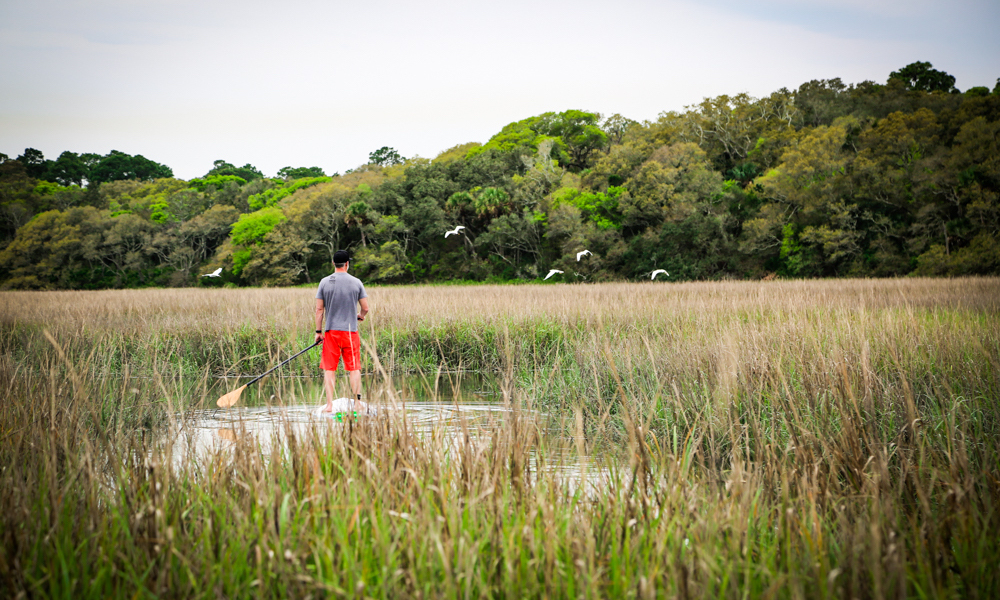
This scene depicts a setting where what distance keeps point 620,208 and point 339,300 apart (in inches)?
1301

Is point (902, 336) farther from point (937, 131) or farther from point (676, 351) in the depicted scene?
point (937, 131)

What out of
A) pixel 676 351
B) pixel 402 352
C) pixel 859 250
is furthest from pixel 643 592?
Result: pixel 859 250

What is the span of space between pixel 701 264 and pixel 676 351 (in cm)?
3087

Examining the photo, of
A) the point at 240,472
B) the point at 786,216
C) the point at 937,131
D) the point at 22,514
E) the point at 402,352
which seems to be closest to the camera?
the point at 22,514

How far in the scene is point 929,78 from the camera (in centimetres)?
4147

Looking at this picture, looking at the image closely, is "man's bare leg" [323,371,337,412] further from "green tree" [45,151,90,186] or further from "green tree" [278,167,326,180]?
"green tree" [45,151,90,186]

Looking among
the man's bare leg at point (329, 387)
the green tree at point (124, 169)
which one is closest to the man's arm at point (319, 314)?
the man's bare leg at point (329, 387)

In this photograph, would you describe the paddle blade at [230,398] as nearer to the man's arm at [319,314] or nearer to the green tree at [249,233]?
the man's arm at [319,314]

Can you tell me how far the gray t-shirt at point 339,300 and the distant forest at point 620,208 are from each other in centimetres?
2924

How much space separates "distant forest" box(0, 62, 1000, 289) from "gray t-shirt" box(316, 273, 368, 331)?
2924cm

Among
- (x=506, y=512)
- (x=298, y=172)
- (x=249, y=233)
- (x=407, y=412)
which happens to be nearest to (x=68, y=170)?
(x=298, y=172)

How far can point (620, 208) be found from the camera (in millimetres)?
37281

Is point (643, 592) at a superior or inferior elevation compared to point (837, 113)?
inferior

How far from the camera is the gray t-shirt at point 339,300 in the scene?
6121mm
